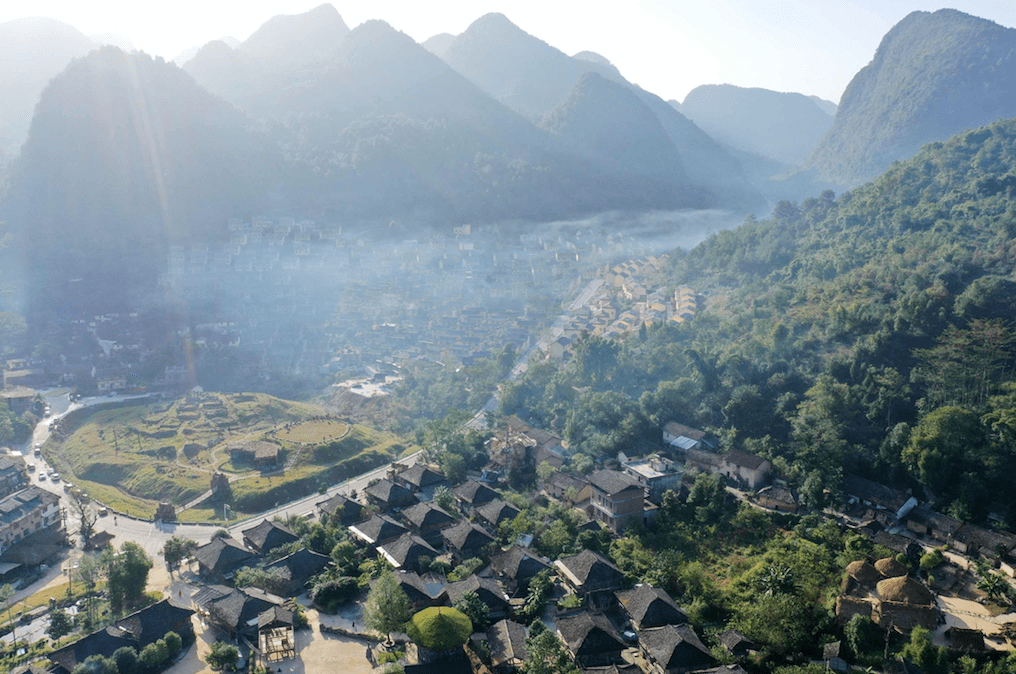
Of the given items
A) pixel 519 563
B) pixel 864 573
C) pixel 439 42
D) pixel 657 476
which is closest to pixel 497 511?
pixel 519 563

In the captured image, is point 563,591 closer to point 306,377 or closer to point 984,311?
point 984,311

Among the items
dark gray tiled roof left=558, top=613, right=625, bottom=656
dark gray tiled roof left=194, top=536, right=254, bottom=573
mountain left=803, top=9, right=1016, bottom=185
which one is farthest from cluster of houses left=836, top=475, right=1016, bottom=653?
mountain left=803, top=9, right=1016, bottom=185

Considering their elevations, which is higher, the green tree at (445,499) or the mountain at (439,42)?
the mountain at (439,42)

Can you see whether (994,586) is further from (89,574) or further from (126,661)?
(89,574)

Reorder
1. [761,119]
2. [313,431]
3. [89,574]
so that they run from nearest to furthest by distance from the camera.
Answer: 1. [89,574]
2. [313,431]
3. [761,119]

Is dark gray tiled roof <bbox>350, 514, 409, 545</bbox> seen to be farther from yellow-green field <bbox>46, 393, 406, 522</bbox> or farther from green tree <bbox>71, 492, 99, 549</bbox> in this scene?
green tree <bbox>71, 492, 99, 549</bbox>

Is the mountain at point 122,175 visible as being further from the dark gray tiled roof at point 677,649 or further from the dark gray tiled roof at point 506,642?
the dark gray tiled roof at point 677,649

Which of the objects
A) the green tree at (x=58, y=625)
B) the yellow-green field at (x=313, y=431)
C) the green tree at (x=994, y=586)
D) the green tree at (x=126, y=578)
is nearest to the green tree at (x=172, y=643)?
the green tree at (x=126, y=578)
